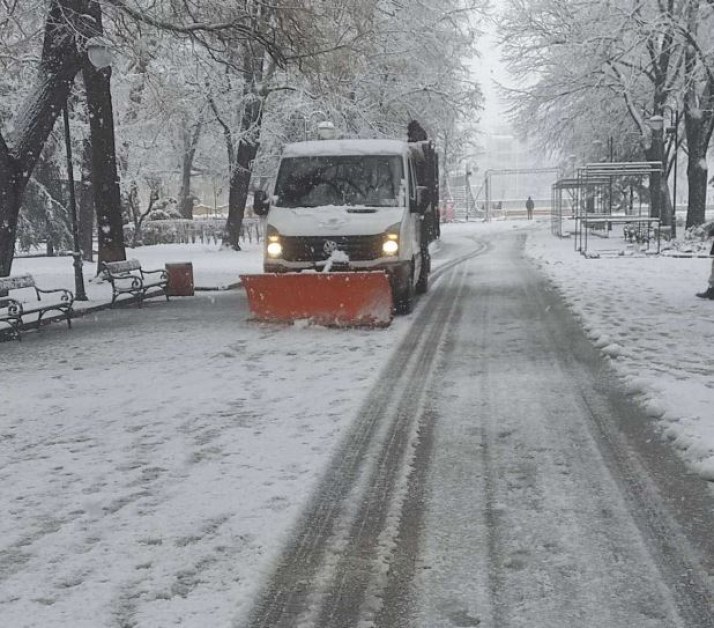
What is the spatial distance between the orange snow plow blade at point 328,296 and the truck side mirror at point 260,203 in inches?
53.7

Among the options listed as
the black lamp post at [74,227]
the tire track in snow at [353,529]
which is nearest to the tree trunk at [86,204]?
the black lamp post at [74,227]

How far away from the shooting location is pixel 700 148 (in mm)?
27625

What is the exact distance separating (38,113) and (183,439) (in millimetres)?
9512

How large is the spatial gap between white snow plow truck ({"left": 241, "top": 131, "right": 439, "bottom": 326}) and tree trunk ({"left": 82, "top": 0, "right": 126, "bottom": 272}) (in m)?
6.55

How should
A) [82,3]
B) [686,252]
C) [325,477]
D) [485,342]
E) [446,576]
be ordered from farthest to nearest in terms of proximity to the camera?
[686,252]
[82,3]
[485,342]
[325,477]
[446,576]

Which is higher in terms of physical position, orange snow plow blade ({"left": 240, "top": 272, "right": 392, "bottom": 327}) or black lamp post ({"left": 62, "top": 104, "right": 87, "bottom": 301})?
black lamp post ({"left": 62, "top": 104, "right": 87, "bottom": 301})

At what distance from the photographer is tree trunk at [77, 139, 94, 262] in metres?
26.4

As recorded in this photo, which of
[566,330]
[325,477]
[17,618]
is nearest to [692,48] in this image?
[566,330]

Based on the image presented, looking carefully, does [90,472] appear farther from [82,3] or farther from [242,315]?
[82,3]

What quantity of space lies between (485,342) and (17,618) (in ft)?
22.3

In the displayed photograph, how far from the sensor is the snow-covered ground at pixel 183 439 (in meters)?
3.54

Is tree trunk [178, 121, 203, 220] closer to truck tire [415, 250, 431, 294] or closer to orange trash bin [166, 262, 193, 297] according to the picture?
orange trash bin [166, 262, 193, 297]

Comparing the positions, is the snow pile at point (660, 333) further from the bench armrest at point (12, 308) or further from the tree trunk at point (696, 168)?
the tree trunk at point (696, 168)

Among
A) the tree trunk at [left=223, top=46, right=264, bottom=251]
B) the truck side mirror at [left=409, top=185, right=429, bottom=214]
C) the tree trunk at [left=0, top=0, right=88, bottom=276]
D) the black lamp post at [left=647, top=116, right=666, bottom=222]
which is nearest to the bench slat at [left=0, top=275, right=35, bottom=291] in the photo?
the tree trunk at [left=0, top=0, right=88, bottom=276]
